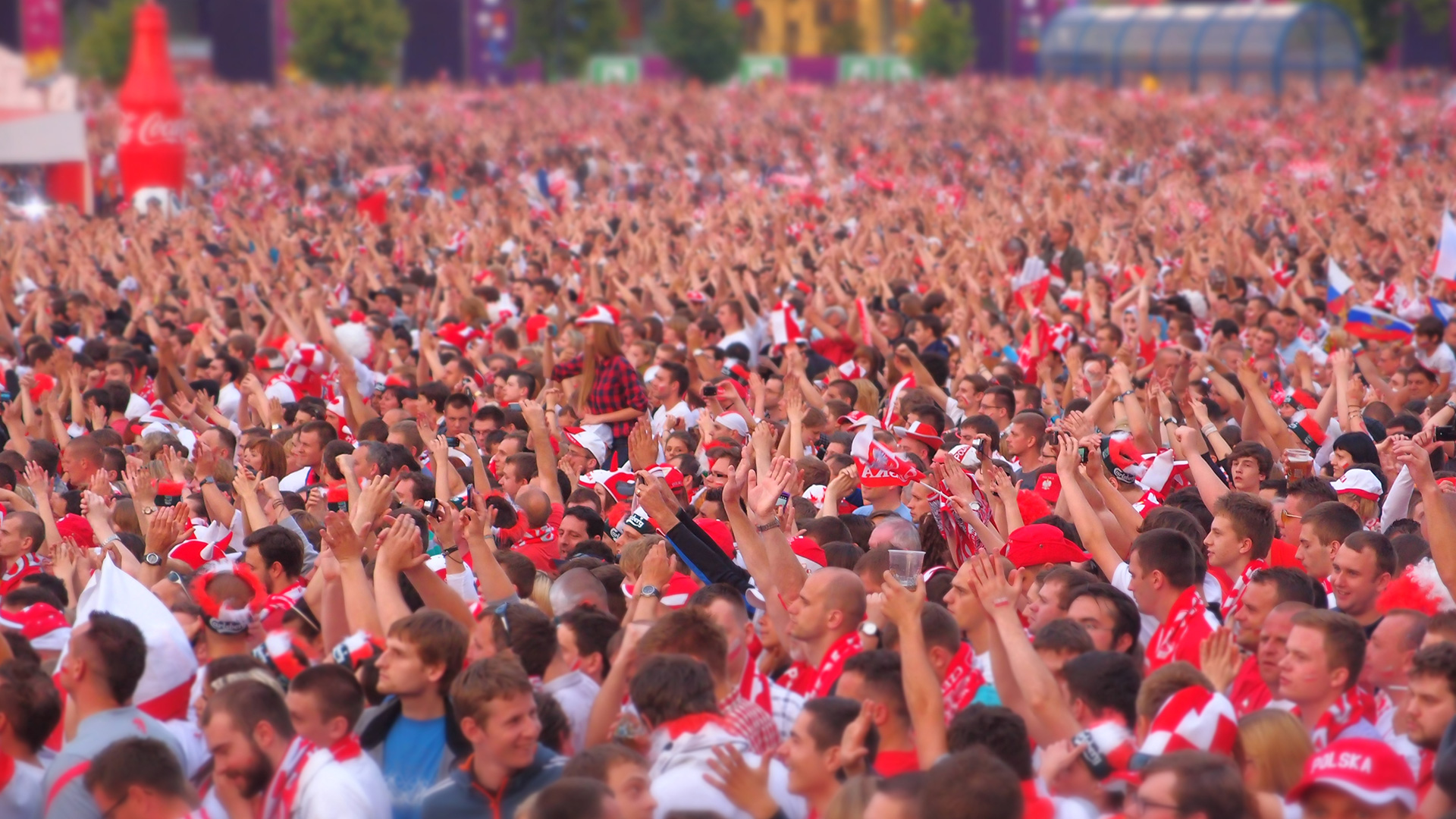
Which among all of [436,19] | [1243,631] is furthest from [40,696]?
[436,19]

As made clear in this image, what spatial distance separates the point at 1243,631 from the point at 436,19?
201 feet

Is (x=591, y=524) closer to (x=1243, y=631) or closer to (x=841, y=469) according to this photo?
(x=841, y=469)

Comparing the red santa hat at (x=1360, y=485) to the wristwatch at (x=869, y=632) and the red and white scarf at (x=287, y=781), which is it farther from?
the red and white scarf at (x=287, y=781)

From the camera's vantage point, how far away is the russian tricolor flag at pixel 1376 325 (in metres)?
13.0

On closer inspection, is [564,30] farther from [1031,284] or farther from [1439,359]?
[1439,359]

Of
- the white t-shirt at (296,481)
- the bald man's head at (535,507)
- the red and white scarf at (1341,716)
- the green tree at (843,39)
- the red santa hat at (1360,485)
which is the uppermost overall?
the green tree at (843,39)

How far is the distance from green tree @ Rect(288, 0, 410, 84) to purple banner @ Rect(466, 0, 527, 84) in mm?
5593

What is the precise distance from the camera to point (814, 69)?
71062 mm

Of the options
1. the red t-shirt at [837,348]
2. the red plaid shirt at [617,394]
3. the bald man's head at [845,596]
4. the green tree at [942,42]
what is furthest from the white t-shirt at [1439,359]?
the green tree at [942,42]

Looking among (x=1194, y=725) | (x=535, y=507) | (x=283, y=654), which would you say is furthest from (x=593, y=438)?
(x=1194, y=725)

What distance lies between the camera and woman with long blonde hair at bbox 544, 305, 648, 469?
36.4 ft

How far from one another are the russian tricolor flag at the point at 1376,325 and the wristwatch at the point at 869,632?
8321mm

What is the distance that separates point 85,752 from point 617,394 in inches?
264

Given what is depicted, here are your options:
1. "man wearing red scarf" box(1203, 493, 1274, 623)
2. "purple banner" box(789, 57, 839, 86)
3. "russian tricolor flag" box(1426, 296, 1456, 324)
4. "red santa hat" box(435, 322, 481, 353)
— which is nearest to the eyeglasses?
"man wearing red scarf" box(1203, 493, 1274, 623)
